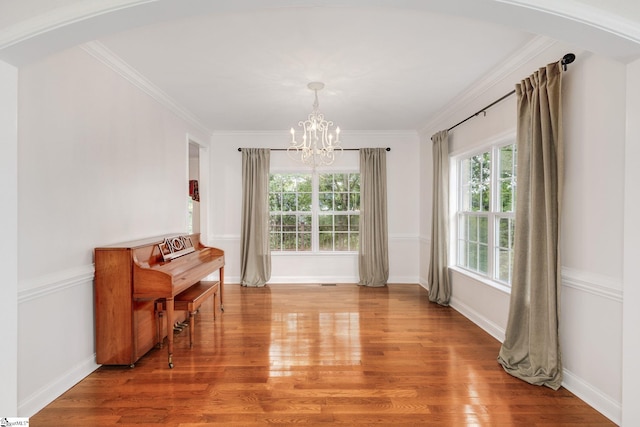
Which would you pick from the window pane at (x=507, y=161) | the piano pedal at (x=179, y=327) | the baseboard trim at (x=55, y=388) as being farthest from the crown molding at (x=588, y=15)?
the piano pedal at (x=179, y=327)

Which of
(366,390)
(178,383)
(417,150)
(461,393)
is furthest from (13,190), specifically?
(417,150)

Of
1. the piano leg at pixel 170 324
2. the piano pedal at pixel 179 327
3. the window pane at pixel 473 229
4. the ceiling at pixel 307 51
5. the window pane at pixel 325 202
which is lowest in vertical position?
the piano pedal at pixel 179 327

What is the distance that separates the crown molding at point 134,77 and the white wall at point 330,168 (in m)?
1.07

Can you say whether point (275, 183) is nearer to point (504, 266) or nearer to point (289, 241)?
point (289, 241)

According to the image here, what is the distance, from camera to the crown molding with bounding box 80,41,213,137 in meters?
2.70

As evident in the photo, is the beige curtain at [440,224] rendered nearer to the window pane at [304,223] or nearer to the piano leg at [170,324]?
the window pane at [304,223]

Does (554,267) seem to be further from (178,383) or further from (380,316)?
(178,383)

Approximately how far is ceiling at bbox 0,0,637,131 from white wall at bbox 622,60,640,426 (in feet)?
2.16

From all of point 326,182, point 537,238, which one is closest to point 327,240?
point 326,182

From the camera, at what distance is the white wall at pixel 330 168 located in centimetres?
574

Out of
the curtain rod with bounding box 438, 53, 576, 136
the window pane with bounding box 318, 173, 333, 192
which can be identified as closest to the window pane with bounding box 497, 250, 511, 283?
→ the curtain rod with bounding box 438, 53, 576, 136

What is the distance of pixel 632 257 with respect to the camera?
1811mm

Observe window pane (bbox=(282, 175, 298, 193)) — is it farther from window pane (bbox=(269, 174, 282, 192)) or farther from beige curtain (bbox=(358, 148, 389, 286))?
beige curtain (bbox=(358, 148, 389, 286))

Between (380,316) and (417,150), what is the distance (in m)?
3.09
